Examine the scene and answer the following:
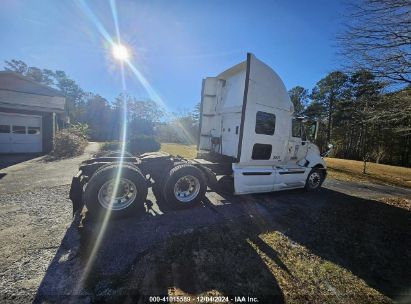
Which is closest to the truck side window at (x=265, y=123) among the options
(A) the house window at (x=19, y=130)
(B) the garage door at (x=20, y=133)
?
(B) the garage door at (x=20, y=133)

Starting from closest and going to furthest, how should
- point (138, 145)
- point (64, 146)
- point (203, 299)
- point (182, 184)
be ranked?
point (203, 299), point (182, 184), point (64, 146), point (138, 145)

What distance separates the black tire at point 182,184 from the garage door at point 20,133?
15.2m

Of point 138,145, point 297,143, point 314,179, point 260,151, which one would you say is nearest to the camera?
point 260,151

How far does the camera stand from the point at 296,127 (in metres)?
7.72

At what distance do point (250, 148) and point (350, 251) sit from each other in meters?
3.44

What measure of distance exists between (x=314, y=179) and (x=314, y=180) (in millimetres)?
45

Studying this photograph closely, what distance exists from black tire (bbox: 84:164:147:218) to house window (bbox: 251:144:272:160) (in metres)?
3.46

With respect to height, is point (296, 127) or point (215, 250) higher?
point (296, 127)

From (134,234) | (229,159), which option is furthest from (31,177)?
(229,159)

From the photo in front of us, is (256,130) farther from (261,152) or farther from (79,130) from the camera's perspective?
(79,130)

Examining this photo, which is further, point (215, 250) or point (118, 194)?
point (118, 194)

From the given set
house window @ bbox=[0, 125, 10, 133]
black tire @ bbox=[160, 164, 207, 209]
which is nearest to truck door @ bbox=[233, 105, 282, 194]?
black tire @ bbox=[160, 164, 207, 209]

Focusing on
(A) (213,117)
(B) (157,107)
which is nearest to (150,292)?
(A) (213,117)

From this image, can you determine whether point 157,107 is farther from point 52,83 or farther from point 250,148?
point 250,148
